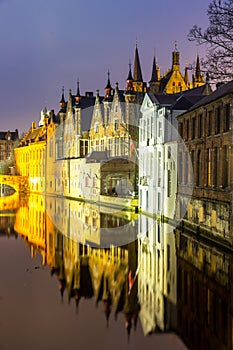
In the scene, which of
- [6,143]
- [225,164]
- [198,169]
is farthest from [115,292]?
[6,143]

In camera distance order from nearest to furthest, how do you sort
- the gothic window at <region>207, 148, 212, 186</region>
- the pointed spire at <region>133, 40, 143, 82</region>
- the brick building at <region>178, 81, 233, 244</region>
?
1. the brick building at <region>178, 81, 233, 244</region>
2. the gothic window at <region>207, 148, 212, 186</region>
3. the pointed spire at <region>133, 40, 143, 82</region>

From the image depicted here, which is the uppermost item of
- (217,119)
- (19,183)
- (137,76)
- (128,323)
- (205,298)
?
(137,76)

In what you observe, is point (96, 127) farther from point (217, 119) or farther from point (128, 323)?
point (128, 323)

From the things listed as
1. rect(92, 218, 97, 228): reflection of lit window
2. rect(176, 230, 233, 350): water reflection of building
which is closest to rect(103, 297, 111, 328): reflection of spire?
rect(176, 230, 233, 350): water reflection of building

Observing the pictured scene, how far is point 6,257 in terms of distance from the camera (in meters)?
20.9

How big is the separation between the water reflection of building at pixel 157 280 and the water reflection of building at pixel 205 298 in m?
0.26

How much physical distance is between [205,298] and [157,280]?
8.95 feet

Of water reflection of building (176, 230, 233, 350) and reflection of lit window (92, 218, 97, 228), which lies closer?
water reflection of building (176, 230, 233, 350)

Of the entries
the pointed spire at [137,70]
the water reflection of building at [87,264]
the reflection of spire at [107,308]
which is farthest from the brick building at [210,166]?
the pointed spire at [137,70]

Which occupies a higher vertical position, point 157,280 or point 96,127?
point 96,127

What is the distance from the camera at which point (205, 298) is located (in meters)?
13.4

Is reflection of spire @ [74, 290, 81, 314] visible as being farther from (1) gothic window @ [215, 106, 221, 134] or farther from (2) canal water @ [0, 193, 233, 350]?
(1) gothic window @ [215, 106, 221, 134]

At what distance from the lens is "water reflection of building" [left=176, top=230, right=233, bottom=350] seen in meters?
10.6

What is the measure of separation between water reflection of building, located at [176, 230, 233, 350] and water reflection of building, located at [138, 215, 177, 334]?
0.26 m
